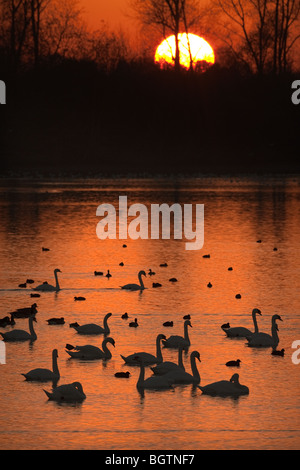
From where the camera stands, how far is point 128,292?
750 inches

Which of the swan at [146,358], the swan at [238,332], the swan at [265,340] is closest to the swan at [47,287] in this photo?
the swan at [238,332]

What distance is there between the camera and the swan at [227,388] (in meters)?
12.0

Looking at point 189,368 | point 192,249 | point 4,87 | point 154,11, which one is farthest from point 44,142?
point 189,368

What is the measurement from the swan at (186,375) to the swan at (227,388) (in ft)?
1.36

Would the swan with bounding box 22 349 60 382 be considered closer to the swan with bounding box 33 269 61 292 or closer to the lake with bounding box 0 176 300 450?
the lake with bounding box 0 176 300 450

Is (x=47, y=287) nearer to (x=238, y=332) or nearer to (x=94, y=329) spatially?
(x=94, y=329)

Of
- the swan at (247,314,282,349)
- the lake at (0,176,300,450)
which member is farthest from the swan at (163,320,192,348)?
the swan at (247,314,282,349)

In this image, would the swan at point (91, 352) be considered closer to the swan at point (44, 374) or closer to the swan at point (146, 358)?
the swan at point (146, 358)

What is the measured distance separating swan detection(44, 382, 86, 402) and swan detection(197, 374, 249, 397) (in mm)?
1424

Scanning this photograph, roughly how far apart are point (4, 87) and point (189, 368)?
54207 millimetres

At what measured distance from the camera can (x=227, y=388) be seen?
1202cm

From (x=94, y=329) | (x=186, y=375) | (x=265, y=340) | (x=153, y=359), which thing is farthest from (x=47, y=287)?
(x=186, y=375)
